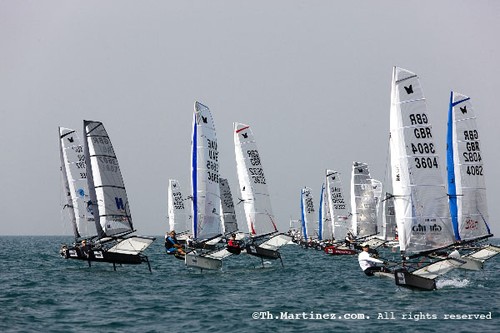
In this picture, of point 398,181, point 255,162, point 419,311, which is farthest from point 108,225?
point 419,311

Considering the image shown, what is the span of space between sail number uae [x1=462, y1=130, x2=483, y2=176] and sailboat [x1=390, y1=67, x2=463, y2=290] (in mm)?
6083

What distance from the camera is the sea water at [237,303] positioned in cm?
1956

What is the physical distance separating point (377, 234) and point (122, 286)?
3780 cm

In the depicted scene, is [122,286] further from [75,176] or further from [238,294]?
[75,176]

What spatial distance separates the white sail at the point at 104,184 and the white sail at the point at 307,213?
44.5 m

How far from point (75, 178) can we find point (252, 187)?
1050cm

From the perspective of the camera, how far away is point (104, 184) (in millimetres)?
36406

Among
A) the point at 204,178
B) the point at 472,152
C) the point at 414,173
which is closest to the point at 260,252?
the point at 204,178

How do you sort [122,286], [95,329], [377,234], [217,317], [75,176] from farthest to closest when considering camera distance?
[377,234] < [75,176] < [122,286] < [217,317] < [95,329]

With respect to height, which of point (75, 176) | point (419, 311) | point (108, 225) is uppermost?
point (75, 176)

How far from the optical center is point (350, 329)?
19.1 meters

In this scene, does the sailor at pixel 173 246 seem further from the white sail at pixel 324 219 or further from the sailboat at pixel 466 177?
the white sail at pixel 324 219

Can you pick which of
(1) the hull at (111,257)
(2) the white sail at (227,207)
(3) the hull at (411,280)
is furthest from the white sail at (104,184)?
(2) the white sail at (227,207)

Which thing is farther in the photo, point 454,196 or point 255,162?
point 255,162
